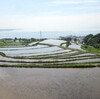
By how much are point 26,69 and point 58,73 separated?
1.78 m

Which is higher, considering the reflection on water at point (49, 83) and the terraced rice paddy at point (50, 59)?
the terraced rice paddy at point (50, 59)

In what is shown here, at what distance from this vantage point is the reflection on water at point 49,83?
5414mm

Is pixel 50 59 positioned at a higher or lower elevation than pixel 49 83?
higher

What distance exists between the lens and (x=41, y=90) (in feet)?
19.1

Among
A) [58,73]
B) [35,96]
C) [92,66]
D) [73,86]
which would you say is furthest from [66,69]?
[35,96]

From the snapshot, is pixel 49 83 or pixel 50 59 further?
pixel 50 59

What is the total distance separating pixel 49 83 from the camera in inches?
257

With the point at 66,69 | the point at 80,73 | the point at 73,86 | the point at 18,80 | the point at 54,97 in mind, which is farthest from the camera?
the point at 66,69

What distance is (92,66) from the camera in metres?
9.15

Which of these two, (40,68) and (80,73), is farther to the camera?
(40,68)

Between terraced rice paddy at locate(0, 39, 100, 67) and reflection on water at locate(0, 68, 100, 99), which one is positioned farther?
terraced rice paddy at locate(0, 39, 100, 67)

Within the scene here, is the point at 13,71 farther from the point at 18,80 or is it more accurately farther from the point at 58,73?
the point at 58,73

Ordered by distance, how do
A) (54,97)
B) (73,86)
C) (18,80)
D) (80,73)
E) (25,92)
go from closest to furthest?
1. (54,97)
2. (25,92)
3. (73,86)
4. (18,80)
5. (80,73)

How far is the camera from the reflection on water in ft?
17.8
